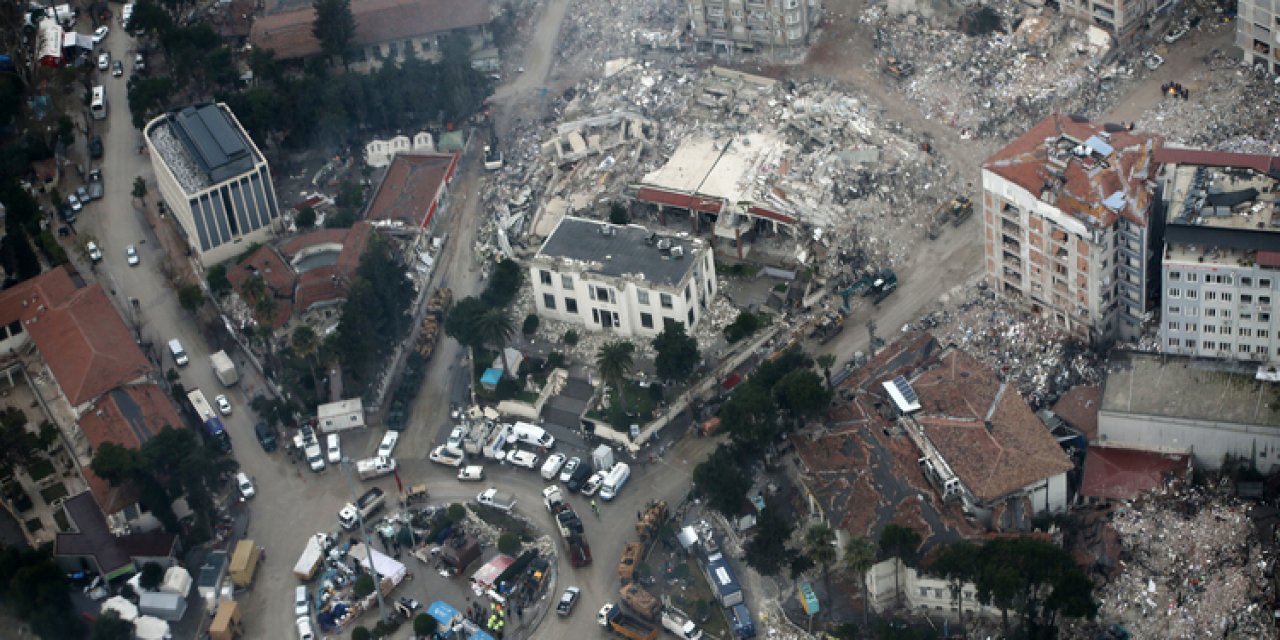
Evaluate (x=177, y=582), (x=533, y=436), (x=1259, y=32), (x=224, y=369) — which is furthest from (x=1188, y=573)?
(x=224, y=369)

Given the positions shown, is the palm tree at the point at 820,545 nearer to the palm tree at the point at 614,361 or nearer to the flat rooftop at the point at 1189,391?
the palm tree at the point at 614,361

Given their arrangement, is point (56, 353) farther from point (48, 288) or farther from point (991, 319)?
point (991, 319)

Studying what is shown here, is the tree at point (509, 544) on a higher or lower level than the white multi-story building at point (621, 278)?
lower

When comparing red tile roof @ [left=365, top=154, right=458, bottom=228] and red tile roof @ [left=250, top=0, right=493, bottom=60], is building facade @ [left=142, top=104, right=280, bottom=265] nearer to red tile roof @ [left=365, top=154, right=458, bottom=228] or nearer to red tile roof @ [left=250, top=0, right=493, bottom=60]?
red tile roof @ [left=365, top=154, right=458, bottom=228]

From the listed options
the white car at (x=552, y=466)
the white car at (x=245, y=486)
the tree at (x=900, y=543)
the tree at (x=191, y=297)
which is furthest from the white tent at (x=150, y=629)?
the tree at (x=900, y=543)

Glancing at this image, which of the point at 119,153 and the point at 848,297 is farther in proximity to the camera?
the point at 119,153

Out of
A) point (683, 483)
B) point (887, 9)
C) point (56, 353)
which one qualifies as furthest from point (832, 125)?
point (56, 353)
